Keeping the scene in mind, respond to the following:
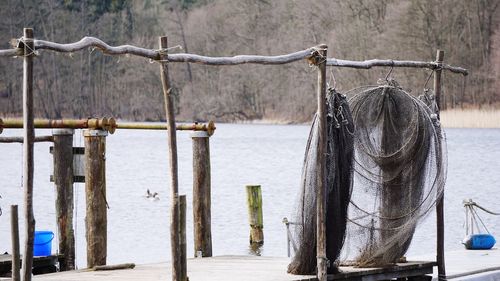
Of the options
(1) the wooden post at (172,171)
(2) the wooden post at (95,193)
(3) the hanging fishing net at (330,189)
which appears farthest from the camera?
(2) the wooden post at (95,193)

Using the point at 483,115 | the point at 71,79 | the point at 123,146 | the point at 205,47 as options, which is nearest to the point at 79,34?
the point at 71,79

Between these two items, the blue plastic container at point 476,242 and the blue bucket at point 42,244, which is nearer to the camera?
the blue bucket at point 42,244

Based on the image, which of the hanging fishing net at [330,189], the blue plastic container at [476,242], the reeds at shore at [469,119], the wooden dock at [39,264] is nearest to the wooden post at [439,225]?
the hanging fishing net at [330,189]

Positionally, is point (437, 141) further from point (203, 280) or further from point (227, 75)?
point (227, 75)

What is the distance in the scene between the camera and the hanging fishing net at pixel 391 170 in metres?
12.3

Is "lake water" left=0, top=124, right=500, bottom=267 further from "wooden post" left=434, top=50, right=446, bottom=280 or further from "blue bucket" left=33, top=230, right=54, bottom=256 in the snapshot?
"wooden post" left=434, top=50, right=446, bottom=280

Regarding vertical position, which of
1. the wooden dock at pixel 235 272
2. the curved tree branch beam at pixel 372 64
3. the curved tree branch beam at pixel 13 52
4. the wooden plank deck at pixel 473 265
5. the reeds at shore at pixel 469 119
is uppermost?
the reeds at shore at pixel 469 119

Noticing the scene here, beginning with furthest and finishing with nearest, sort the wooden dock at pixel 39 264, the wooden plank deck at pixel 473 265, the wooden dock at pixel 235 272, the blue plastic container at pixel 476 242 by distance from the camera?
the blue plastic container at pixel 476 242, the wooden plank deck at pixel 473 265, the wooden dock at pixel 39 264, the wooden dock at pixel 235 272

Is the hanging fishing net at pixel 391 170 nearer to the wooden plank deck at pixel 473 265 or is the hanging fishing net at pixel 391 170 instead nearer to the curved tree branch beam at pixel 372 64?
the curved tree branch beam at pixel 372 64

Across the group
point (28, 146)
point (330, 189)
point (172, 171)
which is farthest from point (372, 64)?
point (28, 146)

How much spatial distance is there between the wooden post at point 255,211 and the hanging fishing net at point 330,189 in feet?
30.8

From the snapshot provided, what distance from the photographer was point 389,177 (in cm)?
1276

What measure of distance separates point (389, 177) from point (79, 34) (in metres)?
90.3

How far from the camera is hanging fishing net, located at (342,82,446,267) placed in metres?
12.3
